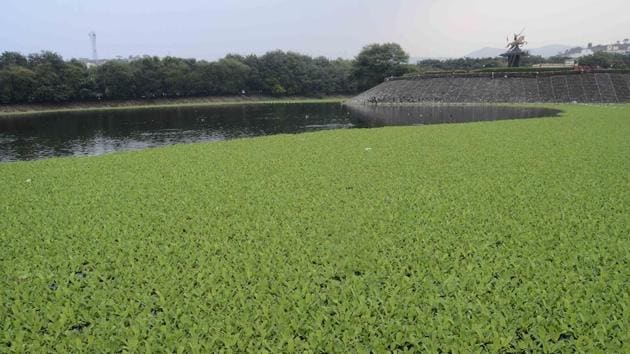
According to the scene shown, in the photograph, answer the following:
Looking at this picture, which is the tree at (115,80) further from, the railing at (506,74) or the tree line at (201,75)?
the railing at (506,74)

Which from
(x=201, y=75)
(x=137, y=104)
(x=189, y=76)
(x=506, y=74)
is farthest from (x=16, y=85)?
(x=506, y=74)

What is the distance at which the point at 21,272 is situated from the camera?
6.83 meters

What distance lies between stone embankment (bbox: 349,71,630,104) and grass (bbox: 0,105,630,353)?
51.2 m

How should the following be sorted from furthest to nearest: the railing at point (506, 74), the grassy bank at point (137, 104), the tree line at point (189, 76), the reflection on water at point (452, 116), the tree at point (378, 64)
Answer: the tree at point (378, 64) → the tree line at point (189, 76) → the grassy bank at point (137, 104) → the railing at point (506, 74) → the reflection on water at point (452, 116)

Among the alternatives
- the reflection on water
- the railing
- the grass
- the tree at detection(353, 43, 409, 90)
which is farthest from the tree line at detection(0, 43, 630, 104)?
the grass

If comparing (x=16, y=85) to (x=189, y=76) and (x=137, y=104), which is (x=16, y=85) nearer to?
(x=137, y=104)

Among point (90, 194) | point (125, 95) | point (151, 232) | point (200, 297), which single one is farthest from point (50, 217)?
point (125, 95)

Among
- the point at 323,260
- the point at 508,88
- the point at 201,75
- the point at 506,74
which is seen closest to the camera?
the point at 323,260

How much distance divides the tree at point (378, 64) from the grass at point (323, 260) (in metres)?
90.0

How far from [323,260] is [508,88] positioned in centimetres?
6773

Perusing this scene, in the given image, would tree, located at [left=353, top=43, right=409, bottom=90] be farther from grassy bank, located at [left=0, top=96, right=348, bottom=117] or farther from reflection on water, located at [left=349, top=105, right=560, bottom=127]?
reflection on water, located at [left=349, top=105, right=560, bottom=127]

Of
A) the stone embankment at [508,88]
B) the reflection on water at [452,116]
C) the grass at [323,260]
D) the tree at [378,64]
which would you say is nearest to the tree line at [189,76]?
the tree at [378,64]

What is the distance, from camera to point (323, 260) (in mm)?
7008

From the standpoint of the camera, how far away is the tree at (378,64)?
100500mm
